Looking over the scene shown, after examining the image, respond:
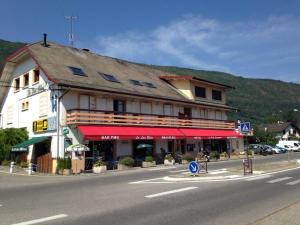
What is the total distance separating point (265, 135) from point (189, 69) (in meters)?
119

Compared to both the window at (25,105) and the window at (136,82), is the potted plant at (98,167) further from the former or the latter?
the window at (136,82)

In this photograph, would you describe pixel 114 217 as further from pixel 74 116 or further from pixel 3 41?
pixel 3 41

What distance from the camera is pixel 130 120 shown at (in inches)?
1423

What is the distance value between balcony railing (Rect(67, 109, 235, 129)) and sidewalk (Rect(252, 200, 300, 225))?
22408 millimetres

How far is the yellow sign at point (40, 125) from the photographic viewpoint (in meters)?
33.4

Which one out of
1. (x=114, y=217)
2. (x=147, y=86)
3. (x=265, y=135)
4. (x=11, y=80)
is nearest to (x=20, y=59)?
(x=11, y=80)

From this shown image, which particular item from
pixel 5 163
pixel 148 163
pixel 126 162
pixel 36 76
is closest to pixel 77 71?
pixel 36 76

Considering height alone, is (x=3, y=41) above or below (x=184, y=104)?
above

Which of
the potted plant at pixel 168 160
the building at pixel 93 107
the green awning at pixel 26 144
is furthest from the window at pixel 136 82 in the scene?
the green awning at pixel 26 144

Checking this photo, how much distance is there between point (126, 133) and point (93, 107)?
3.51m

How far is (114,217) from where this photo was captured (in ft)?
35.2

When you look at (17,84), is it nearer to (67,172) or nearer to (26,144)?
(26,144)

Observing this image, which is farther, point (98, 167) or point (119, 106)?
point (119, 106)

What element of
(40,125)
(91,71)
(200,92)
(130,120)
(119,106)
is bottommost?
(40,125)
